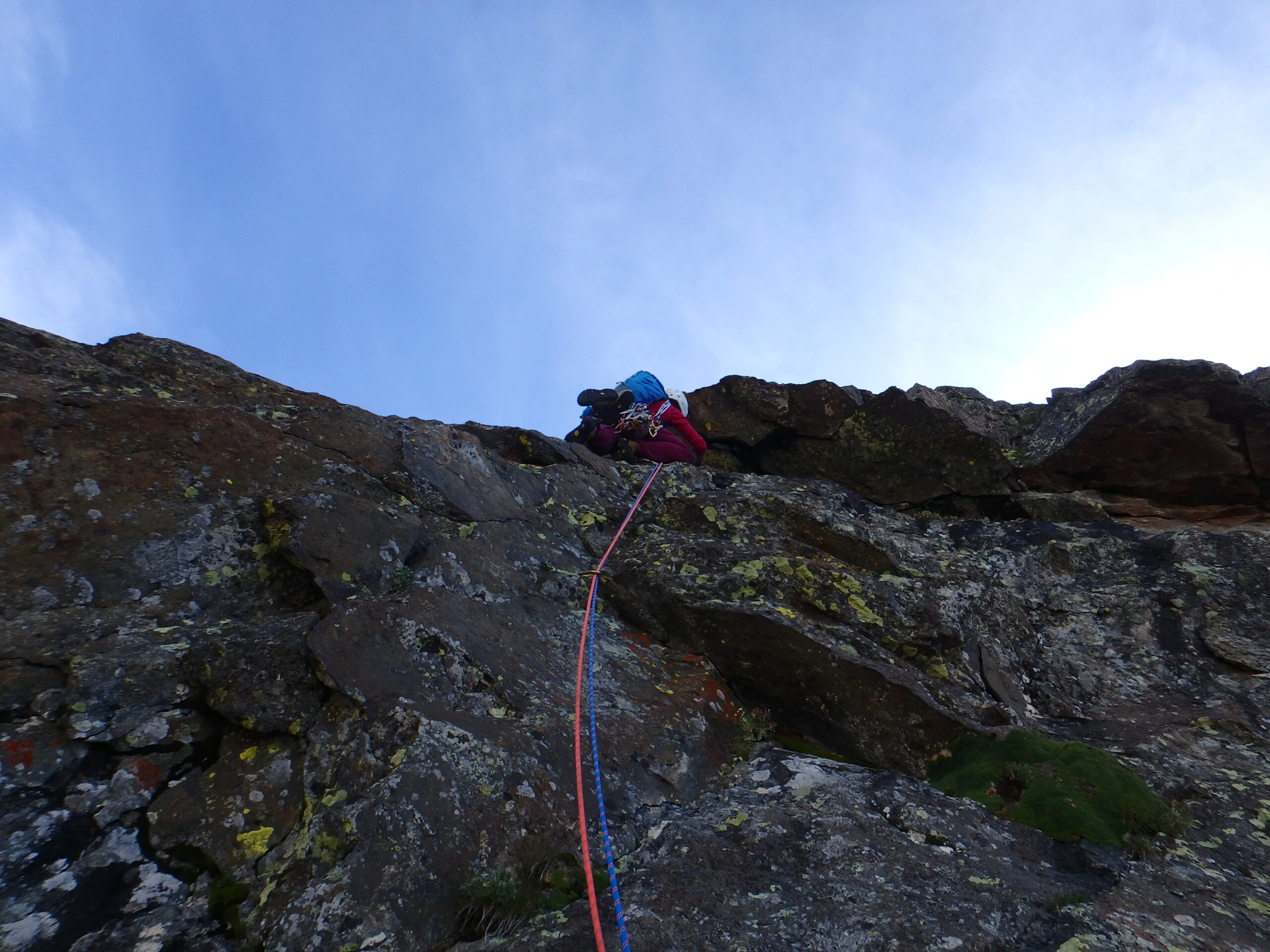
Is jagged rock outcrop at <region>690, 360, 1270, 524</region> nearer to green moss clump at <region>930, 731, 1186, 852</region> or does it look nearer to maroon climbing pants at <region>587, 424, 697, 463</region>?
maroon climbing pants at <region>587, 424, 697, 463</region>

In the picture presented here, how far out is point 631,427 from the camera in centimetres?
1370

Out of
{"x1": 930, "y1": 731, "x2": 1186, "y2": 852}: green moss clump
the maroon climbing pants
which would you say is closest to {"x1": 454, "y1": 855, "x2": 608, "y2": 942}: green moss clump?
{"x1": 930, "y1": 731, "x2": 1186, "y2": 852}: green moss clump

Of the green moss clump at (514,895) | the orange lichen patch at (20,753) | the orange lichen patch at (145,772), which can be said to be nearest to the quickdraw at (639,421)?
the green moss clump at (514,895)

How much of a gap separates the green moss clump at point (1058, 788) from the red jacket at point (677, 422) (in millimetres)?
8190

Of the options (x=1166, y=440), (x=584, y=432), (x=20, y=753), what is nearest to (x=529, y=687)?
(x=20, y=753)

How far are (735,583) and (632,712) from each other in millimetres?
2253

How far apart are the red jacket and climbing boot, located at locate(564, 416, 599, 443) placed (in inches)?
50.0

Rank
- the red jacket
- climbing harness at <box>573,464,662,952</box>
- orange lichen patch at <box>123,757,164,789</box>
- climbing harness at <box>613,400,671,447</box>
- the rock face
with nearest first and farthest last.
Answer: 1. climbing harness at <box>573,464,662,952</box>
2. the rock face
3. orange lichen patch at <box>123,757,164,789</box>
4. climbing harness at <box>613,400,671,447</box>
5. the red jacket

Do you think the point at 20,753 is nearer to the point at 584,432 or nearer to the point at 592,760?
the point at 592,760

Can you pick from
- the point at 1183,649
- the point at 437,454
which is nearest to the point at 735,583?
the point at 437,454

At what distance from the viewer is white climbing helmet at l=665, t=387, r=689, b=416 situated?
1468cm

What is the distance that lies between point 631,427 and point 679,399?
1.60m

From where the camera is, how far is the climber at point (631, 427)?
13.5 m

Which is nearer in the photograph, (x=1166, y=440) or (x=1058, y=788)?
(x=1058, y=788)
